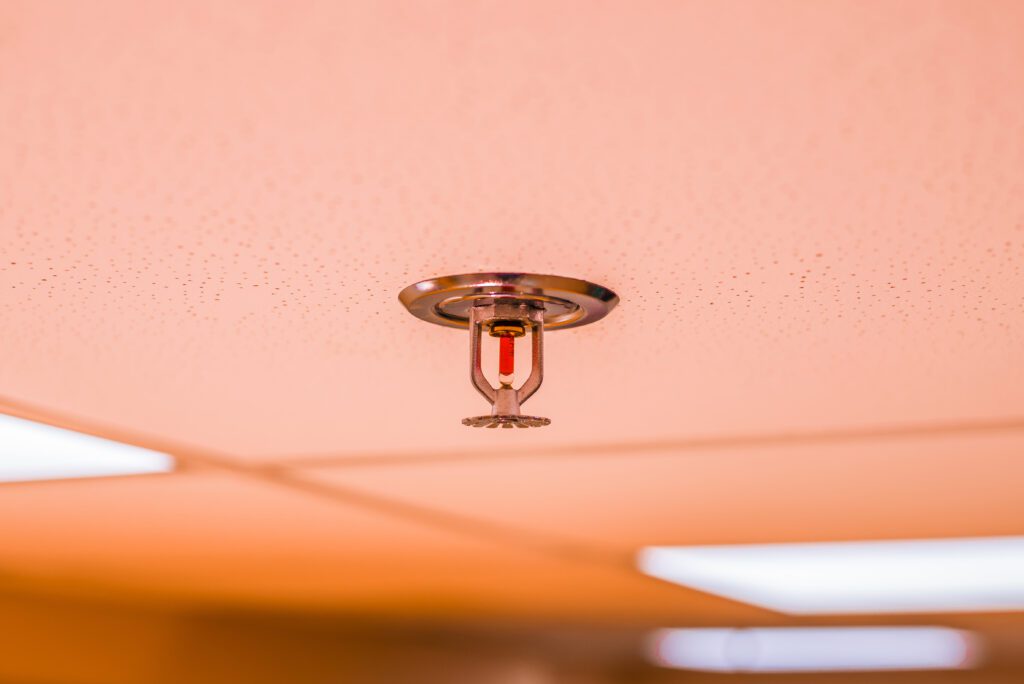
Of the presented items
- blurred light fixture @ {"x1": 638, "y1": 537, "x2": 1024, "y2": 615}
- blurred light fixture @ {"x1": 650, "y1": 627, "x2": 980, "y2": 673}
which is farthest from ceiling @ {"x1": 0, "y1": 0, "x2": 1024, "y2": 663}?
blurred light fixture @ {"x1": 650, "y1": 627, "x2": 980, "y2": 673}

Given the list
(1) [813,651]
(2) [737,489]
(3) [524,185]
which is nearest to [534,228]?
(3) [524,185]

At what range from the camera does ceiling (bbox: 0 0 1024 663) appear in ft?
1.80

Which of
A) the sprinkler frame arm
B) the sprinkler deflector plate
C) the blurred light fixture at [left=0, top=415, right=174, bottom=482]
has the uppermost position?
the blurred light fixture at [left=0, top=415, right=174, bottom=482]

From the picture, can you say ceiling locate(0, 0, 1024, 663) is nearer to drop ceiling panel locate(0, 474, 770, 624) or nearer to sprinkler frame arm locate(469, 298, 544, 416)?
sprinkler frame arm locate(469, 298, 544, 416)

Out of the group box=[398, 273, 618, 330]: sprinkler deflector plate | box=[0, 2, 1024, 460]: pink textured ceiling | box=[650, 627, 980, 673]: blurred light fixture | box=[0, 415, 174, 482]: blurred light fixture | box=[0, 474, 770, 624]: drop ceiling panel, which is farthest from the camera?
box=[650, 627, 980, 673]: blurred light fixture

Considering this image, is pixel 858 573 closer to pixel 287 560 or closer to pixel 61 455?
pixel 287 560

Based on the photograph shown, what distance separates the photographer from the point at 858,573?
110 inches

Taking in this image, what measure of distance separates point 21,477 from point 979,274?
4.96 ft

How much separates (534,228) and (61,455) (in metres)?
1.11

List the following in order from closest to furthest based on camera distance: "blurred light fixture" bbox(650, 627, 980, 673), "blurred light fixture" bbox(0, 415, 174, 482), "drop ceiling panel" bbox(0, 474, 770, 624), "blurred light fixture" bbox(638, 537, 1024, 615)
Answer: "blurred light fixture" bbox(0, 415, 174, 482)
"drop ceiling panel" bbox(0, 474, 770, 624)
"blurred light fixture" bbox(638, 537, 1024, 615)
"blurred light fixture" bbox(650, 627, 980, 673)

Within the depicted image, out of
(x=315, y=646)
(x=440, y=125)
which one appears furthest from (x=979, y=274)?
(x=315, y=646)

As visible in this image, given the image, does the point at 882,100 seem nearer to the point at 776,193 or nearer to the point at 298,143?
the point at 776,193

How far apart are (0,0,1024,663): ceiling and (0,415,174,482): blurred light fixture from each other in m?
0.06

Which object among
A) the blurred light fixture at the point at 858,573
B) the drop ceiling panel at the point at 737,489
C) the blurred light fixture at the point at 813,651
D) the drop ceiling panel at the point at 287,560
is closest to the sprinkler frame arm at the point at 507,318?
the drop ceiling panel at the point at 737,489
